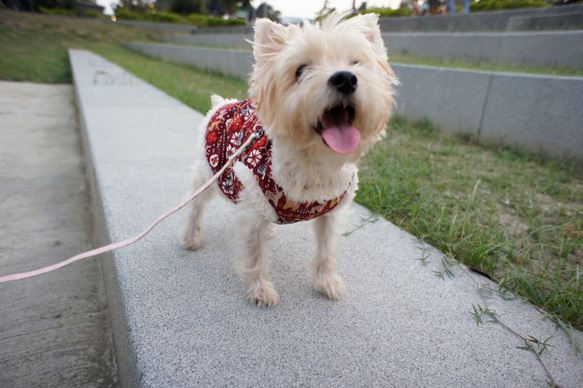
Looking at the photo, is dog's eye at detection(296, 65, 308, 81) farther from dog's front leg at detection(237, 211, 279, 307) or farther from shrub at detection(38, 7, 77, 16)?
shrub at detection(38, 7, 77, 16)

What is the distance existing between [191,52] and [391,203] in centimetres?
1533

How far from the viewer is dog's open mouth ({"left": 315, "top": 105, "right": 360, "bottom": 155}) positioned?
1581mm

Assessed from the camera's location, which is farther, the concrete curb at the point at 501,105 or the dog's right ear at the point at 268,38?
the concrete curb at the point at 501,105

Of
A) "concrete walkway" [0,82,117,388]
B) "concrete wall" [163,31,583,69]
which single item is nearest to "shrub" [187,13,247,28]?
"concrete wall" [163,31,583,69]

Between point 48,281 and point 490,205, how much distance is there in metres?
3.47

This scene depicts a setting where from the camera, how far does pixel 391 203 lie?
10.4 ft

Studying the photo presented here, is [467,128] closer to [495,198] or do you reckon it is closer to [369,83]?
[495,198]

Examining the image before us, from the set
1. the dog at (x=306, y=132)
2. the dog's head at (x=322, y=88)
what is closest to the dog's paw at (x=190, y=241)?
the dog at (x=306, y=132)

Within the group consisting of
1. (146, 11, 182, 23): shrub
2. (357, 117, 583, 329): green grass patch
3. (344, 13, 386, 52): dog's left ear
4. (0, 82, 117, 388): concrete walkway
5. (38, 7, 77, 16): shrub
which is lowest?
(0, 82, 117, 388): concrete walkway

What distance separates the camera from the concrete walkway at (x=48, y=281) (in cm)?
Result: 188

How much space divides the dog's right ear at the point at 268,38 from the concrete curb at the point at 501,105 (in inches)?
150

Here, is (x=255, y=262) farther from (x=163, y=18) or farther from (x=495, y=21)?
(x=163, y=18)

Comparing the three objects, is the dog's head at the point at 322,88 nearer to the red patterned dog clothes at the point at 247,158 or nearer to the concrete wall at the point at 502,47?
the red patterned dog clothes at the point at 247,158

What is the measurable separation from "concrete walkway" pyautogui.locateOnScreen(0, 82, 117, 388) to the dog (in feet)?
3.14
